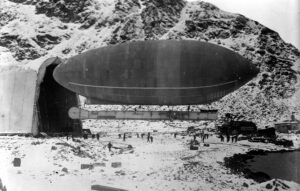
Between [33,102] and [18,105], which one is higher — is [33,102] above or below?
above

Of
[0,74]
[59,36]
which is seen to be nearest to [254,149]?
[0,74]

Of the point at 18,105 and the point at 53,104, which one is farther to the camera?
the point at 53,104

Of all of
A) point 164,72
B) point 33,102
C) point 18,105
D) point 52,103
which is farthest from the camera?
point 52,103

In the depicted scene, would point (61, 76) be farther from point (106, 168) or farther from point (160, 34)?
point (160, 34)

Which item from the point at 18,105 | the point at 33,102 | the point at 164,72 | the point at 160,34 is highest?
the point at 160,34

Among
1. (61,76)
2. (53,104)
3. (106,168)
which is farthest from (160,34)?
(106,168)

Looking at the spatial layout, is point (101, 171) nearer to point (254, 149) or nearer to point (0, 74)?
point (0, 74)

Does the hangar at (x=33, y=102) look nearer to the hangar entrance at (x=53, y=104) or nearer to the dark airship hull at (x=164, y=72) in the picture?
the hangar entrance at (x=53, y=104)
